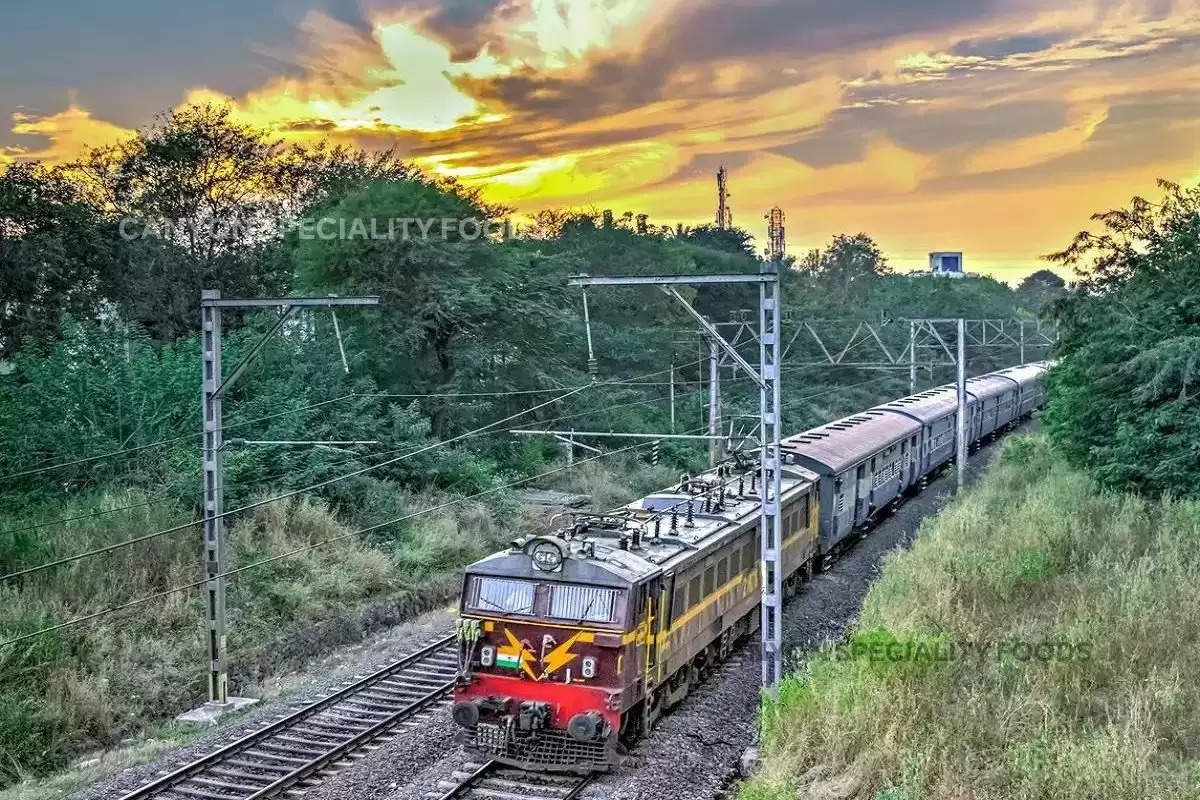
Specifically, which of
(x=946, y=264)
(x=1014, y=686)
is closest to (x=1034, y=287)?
(x=946, y=264)

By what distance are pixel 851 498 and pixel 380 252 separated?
14694mm

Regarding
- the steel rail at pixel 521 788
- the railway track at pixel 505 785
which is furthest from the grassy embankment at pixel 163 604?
the steel rail at pixel 521 788

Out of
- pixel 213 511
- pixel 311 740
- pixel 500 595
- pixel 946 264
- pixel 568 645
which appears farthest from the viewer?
pixel 946 264

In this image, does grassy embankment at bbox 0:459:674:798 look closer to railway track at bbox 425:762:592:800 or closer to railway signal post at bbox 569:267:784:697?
railway track at bbox 425:762:592:800

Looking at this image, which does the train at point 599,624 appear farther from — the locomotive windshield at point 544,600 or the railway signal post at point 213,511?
the railway signal post at point 213,511

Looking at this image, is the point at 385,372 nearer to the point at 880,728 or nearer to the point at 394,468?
the point at 394,468

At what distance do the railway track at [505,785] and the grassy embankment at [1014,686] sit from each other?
87.7 inches

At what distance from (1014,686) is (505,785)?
6.00 m

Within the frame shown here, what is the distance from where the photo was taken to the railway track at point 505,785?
1141 centimetres

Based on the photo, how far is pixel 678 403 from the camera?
4325cm

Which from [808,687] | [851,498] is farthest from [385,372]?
[808,687]

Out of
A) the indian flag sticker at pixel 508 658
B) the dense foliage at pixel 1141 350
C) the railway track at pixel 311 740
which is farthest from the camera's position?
the dense foliage at pixel 1141 350

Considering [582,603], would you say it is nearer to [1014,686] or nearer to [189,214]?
[1014,686]

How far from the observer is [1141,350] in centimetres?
1972
